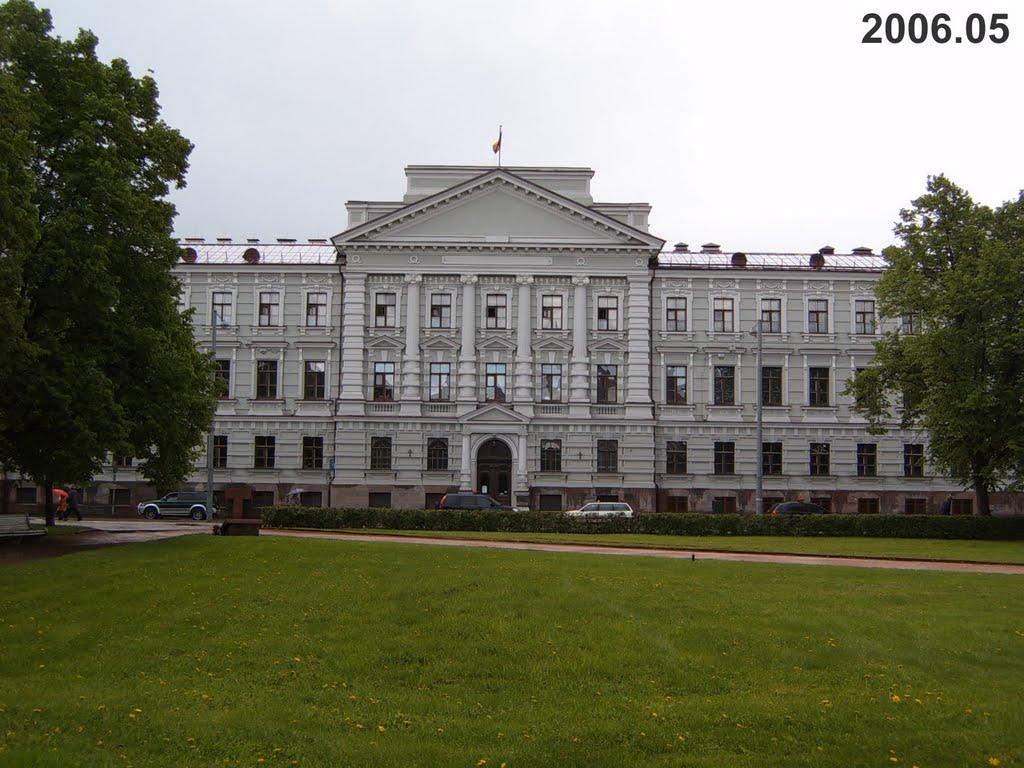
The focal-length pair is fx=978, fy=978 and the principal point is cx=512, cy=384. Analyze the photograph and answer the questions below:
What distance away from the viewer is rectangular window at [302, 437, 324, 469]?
57844mm

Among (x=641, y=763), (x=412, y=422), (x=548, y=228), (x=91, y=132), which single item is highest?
(x=548, y=228)

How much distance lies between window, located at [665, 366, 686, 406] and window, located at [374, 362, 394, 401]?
16513 millimetres

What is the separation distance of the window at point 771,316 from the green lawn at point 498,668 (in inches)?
1497

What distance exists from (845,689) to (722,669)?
1.72 metres

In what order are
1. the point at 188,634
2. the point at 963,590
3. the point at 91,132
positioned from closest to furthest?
the point at 188,634, the point at 963,590, the point at 91,132

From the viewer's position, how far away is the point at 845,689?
43.2 feet

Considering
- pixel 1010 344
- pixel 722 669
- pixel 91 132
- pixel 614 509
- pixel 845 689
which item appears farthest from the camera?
pixel 614 509

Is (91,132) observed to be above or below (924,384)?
above

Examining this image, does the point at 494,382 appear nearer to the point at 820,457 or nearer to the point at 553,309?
the point at 553,309

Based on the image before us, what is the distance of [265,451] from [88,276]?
31513mm

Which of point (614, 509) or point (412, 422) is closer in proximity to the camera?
point (614, 509)

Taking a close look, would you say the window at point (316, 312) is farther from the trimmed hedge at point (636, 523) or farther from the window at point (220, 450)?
the trimmed hedge at point (636, 523)

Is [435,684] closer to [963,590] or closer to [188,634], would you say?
[188,634]

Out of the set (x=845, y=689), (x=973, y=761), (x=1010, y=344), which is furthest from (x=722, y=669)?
(x=1010, y=344)
